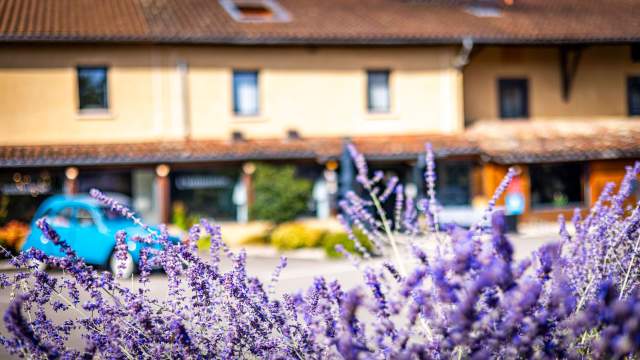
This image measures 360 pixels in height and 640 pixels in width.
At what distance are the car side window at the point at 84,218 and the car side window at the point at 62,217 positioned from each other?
0.22 meters

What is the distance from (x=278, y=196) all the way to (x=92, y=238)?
581 centimetres

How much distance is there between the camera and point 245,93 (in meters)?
21.7

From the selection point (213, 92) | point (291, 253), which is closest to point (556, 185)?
point (291, 253)

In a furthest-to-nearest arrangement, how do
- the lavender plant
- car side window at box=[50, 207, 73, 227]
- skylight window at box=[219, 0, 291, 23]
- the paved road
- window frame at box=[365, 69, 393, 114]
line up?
window frame at box=[365, 69, 393, 114] → skylight window at box=[219, 0, 291, 23] → car side window at box=[50, 207, 73, 227] → the paved road → the lavender plant

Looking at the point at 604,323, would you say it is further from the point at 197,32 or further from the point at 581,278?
the point at 197,32

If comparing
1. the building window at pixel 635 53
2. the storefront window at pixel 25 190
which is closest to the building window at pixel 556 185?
the building window at pixel 635 53

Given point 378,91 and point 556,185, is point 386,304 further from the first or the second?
point 556,185

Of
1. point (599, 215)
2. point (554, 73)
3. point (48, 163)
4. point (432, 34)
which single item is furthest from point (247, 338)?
point (554, 73)

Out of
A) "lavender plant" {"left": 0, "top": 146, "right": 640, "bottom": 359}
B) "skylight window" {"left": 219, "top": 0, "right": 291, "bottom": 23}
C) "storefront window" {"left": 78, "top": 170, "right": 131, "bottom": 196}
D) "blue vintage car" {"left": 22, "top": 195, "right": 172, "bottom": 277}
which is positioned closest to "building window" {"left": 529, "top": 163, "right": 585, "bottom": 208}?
"skylight window" {"left": 219, "top": 0, "right": 291, "bottom": 23}

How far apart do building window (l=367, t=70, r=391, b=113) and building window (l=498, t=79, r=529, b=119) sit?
4.45 m

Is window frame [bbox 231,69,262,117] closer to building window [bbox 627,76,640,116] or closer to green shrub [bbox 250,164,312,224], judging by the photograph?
green shrub [bbox 250,164,312,224]

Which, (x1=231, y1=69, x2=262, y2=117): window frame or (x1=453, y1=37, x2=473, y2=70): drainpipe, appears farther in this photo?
(x1=453, y1=37, x2=473, y2=70): drainpipe

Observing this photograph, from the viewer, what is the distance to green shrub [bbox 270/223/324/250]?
18359mm

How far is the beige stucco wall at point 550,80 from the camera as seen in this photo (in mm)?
24438
